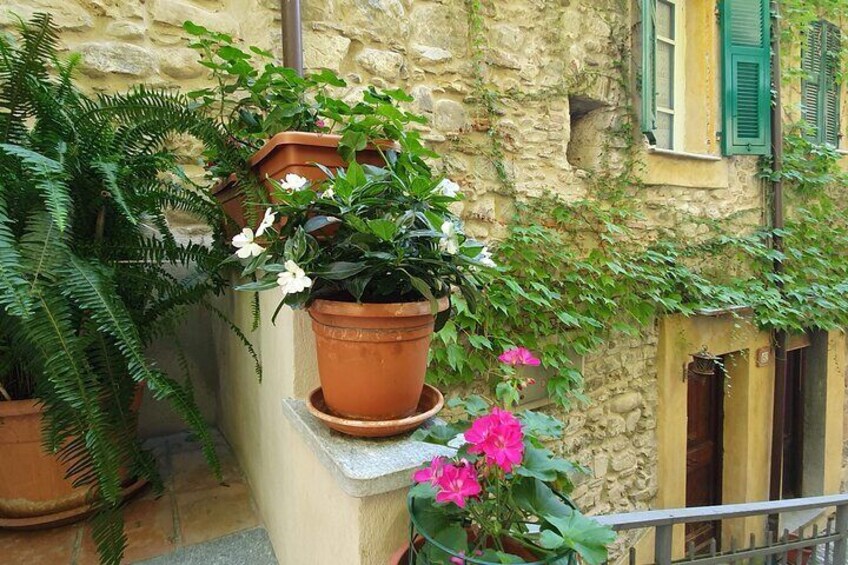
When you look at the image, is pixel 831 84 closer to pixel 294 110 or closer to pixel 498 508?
pixel 294 110

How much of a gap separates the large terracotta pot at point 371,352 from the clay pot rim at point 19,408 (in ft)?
2.59

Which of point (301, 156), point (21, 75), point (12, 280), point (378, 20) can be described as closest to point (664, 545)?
point (301, 156)

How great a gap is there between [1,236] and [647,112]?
131 inches

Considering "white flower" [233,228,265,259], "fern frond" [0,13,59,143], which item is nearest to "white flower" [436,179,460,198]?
"white flower" [233,228,265,259]

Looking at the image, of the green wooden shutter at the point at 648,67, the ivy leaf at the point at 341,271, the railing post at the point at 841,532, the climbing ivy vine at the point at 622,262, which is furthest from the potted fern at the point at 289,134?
the railing post at the point at 841,532

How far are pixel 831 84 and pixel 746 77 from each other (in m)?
1.53

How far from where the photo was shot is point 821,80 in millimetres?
4488

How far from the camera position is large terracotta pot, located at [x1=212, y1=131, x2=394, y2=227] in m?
1.08

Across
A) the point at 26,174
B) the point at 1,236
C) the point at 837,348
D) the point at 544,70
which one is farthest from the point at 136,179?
the point at 837,348

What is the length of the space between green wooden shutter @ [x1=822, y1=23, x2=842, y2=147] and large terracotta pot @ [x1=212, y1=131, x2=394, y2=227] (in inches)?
206

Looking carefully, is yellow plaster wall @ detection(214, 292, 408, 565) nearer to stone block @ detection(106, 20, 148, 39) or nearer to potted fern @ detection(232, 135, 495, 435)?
potted fern @ detection(232, 135, 495, 435)

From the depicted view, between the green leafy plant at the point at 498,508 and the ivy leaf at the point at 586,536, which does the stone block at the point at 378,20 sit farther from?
the ivy leaf at the point at 586,536

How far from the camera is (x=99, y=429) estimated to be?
3.10 feet

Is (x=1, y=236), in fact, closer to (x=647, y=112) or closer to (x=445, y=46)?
(x=445, y=46)
